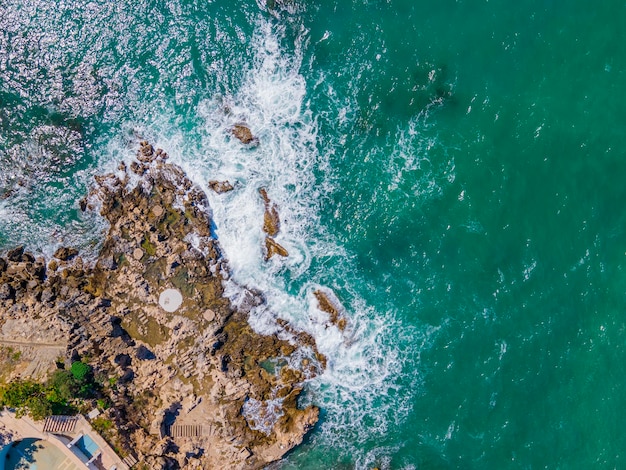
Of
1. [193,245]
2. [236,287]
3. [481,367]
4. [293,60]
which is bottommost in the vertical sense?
[481,367]

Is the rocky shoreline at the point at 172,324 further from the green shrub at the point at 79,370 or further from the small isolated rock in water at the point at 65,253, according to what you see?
the green shrub at the point at 79,370

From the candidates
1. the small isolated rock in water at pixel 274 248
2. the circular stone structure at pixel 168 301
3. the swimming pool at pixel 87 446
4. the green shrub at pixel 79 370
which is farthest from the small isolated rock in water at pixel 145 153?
the swimming pool at pixel 87 446

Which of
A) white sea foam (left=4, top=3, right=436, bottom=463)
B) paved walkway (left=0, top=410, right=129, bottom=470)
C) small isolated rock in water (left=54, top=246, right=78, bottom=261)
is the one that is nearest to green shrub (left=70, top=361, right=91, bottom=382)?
paved walkway (left=0, top=410, right=129, bottom=470)

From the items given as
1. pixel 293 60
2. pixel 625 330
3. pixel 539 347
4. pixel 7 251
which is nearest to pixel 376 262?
pixel 539 347

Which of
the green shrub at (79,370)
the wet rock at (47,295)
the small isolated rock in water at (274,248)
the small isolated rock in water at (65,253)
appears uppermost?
the small isolated rock in water at (65,253)

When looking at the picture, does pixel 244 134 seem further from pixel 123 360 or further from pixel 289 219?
pixel 123 360

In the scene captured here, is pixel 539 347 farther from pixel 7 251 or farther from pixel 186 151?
pixel 7 251

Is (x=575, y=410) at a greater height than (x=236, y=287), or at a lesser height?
lesser
